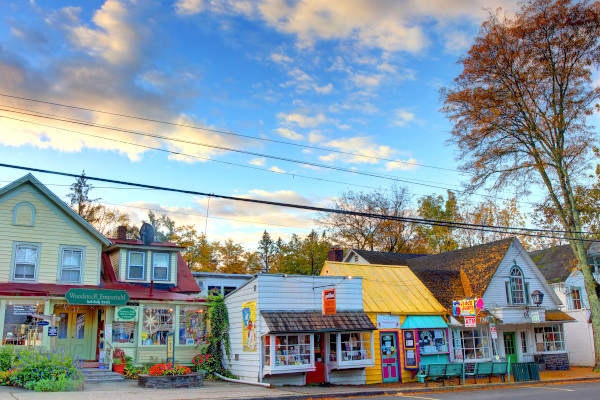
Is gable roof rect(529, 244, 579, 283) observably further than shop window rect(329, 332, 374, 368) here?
Yes

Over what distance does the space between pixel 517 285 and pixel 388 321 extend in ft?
33.4

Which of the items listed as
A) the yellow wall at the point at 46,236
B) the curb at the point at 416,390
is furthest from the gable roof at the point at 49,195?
the curb at the point at 416,390

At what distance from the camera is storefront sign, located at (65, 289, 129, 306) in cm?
2109

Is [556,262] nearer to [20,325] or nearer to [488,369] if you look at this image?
[488,369]

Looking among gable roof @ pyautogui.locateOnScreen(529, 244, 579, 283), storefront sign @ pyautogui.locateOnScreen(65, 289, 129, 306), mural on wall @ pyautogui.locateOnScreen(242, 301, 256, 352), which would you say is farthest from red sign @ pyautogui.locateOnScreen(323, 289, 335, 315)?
gable roof @ pyautogui.locateOnScreen(529, 244, 579, 283)

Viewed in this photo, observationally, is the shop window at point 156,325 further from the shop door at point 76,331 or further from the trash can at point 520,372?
the trash can at point 520,372

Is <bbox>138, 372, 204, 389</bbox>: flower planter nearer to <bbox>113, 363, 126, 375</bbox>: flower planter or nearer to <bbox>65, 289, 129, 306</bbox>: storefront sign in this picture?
<bbox>113, 363, 126, 375</bbox>: flower planter

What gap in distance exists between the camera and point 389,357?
2267 cm

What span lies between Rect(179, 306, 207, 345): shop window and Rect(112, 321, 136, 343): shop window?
220cm

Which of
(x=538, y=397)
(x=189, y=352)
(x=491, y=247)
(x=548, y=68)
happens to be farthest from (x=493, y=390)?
(x=548, y=68)

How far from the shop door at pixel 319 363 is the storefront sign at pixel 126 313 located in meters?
8.42

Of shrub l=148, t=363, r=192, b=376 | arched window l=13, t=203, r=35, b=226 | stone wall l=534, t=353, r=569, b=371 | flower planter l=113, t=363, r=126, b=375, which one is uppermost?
arched window l=13, t=203, r=35, b=226

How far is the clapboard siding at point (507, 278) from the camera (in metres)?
27.7

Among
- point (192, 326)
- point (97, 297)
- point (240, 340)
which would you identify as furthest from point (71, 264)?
point (240, 340)
